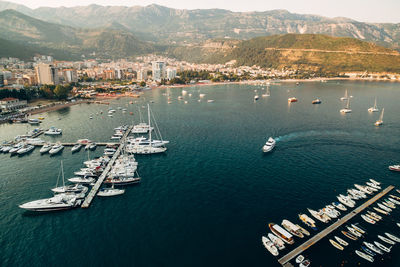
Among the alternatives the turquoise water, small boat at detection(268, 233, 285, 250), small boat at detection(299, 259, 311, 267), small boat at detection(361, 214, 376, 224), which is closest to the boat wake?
the turquoise water

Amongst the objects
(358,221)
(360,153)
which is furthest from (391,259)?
(360,153)

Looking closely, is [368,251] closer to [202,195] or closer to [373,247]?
[373,247]

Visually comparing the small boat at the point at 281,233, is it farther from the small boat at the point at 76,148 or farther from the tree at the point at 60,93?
the tree at the point at 60,93

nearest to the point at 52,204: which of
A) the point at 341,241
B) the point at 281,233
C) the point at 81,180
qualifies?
the point at 81,180

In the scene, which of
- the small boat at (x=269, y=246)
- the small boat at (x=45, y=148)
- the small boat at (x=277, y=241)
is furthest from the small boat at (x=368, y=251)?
the small boat at (x=45, y=148)

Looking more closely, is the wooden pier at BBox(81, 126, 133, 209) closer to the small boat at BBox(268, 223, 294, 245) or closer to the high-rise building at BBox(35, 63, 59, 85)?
the small boat at BBox(268, 223, 294, 245)
